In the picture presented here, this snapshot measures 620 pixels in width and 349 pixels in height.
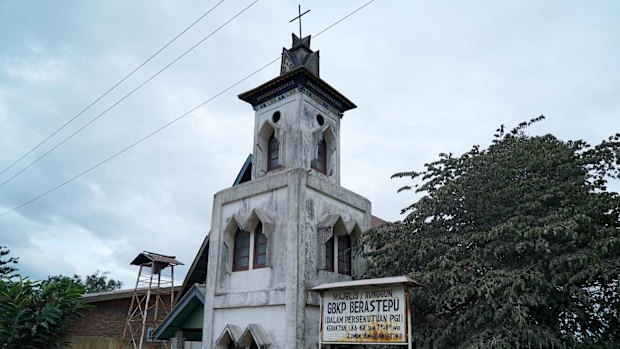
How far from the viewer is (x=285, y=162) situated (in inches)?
512

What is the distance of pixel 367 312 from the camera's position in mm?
9461

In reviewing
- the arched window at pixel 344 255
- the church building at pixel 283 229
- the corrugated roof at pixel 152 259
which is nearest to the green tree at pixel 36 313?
the corrugated roof at pixel 152 259

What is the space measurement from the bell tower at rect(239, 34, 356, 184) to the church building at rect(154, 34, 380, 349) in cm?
3

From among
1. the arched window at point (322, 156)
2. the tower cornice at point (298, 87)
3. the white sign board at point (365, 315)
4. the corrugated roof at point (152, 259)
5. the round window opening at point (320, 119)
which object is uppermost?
the tower cornice at point (298, 87)

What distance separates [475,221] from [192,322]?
8208 mm

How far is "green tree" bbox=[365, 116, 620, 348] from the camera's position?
8711 mm

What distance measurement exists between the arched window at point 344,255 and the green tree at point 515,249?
48.5 inches

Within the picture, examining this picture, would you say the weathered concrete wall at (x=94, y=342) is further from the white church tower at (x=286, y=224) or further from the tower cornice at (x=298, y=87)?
the tower cornice at (x=298, y=87)

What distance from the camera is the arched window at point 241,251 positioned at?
12.5m

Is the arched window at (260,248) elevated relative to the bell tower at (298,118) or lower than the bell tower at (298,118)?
lower

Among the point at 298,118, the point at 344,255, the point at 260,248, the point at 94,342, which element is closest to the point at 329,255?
the point at 344,255

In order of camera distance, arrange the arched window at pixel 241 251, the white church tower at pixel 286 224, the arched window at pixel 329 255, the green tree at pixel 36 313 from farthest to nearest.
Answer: the green tree at pixel 36 313 → the arched window at pixel 241 251 → the arched window at pixel 329 255 → the white church tower at pixel 286 224

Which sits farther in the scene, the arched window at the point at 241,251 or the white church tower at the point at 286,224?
the arched window at the point at 241,251

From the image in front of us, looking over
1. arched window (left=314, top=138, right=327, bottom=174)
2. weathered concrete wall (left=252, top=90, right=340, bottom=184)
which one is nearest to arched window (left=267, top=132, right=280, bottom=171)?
weathered concrete wall (left=252, top=90, right=340, bottom=184)
